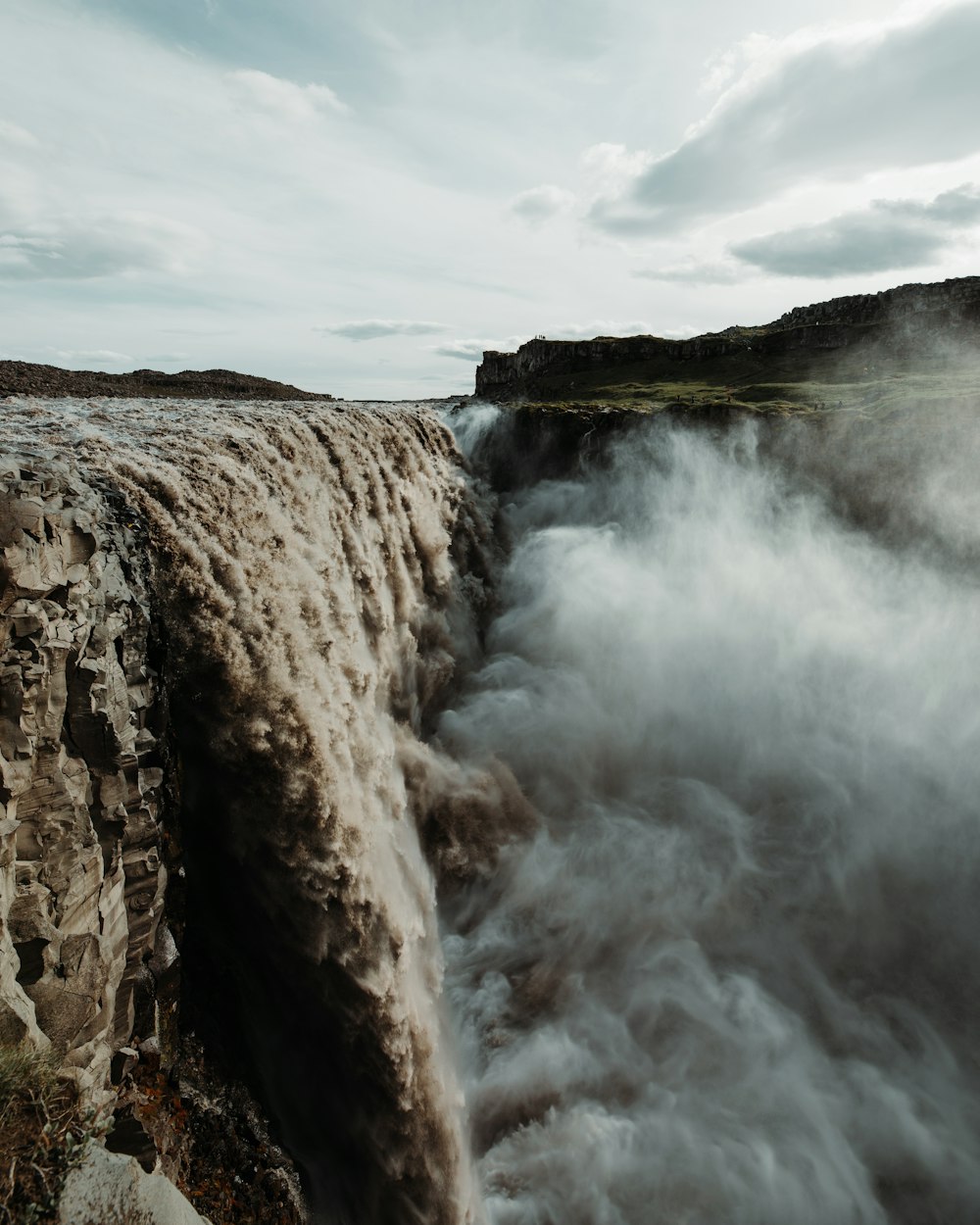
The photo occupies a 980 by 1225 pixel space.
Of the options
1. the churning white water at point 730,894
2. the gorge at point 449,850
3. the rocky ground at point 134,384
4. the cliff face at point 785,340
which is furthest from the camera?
the cliff face at point 785,340

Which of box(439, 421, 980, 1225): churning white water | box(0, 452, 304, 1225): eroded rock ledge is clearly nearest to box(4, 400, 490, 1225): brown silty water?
box(0, 452, 304, 1225): eroded rock ledge

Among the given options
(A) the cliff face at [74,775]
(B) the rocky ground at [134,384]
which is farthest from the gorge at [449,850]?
(B) the rocky ground at [134,384]

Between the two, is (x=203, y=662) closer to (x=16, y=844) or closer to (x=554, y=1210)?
(x=16, y=844)

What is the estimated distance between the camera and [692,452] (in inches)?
969

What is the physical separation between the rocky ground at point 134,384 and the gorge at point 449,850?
4240mm

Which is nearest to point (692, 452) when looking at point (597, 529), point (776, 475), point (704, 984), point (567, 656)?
point (776, 475)

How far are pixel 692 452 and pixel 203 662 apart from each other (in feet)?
68.8

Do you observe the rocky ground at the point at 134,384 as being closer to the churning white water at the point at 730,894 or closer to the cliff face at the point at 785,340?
the churning white water at the point at 730,894

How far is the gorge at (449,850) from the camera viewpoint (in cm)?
625

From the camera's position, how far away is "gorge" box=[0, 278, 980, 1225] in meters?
6.25

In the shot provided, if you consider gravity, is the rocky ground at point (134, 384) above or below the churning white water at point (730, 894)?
above

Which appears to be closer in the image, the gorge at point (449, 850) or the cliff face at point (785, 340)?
the gorge at point (449, 850)

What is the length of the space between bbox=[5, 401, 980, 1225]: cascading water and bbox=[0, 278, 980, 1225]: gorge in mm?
57

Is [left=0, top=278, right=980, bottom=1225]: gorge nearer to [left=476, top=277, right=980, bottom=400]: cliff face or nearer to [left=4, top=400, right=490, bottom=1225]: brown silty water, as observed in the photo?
[left=4, top=400, right=490, bottom=1225]: brown silty water
